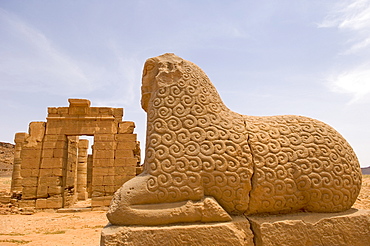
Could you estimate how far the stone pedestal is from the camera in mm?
2244

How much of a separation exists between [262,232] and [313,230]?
451 millimetres

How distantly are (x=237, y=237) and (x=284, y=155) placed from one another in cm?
85

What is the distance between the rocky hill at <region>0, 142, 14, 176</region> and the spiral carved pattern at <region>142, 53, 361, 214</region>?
1242 inches

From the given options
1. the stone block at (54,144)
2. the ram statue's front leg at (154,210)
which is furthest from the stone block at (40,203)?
the ram statue's front leg at (154,210)

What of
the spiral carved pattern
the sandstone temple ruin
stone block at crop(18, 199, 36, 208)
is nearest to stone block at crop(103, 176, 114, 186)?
the sandstone temple ruin

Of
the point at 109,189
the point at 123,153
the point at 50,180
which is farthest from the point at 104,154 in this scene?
the point at 50,180

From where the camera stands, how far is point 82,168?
16.5 meters

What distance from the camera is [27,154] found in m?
11.7

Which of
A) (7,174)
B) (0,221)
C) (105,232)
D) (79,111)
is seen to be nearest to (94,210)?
(0,221)

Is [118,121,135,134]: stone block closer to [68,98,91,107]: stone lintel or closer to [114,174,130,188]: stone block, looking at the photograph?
[68,98,91,107]: stone lintel

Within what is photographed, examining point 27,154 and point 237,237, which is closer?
point 237,237

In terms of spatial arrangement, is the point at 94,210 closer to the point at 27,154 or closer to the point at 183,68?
the point at 27,154

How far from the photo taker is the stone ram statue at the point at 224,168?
241 centimetres

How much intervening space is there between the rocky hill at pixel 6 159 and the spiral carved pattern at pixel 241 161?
103 feet
